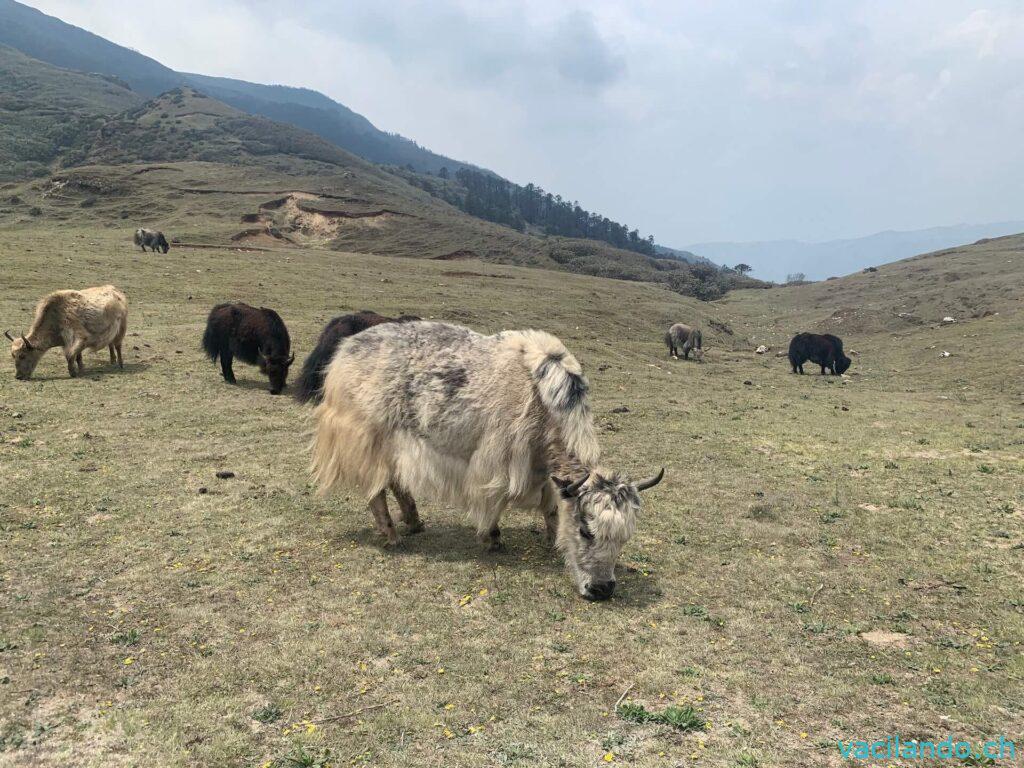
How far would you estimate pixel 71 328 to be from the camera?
13000 millimetres

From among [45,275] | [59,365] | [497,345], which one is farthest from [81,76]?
[497,345]

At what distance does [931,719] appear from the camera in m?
3.71

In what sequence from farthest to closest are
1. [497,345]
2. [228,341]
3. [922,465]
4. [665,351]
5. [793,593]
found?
1. [665,351]
2. [228,341]
3. [922,465]
4. [497,345]
5. [793,593]

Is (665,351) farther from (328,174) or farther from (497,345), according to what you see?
(328,174)

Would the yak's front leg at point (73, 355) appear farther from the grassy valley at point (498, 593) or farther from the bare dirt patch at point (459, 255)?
the bare dirt patch at point (459, 255)

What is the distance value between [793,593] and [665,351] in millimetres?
20083

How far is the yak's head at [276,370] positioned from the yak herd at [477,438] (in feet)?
22.8

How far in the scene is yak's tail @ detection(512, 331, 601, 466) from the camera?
5.98 m

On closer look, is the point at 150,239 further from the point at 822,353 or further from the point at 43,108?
the point at 43,108

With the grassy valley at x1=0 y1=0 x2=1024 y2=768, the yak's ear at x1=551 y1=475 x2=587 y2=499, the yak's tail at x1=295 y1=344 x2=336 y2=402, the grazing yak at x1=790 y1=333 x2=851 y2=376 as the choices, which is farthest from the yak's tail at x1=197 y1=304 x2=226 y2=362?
the grazing yak at x1=790 y1=333 x2=851 y2=376

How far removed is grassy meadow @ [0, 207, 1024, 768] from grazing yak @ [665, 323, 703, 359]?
10.7 metres

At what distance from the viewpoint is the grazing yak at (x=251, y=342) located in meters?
13.4

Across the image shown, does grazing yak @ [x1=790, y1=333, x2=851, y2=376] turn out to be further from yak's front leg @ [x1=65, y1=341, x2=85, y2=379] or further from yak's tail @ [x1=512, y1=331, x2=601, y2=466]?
yak's front leg @ [x1=65, y1=341, x2=85, y2=379]

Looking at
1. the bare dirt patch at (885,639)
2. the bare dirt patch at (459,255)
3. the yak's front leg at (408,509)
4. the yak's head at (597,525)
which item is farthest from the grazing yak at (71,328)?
the bare dirt patch at (459,255)
